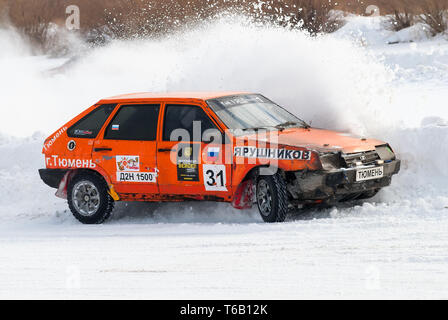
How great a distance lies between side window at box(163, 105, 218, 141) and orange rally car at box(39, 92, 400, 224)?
0.01 m

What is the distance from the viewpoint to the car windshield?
8.57 meters

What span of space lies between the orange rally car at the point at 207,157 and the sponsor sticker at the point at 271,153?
0.4 inches

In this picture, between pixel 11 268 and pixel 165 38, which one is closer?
pixel 11 268

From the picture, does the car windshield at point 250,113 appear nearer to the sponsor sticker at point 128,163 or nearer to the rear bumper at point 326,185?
the rear bumper at point 326,185

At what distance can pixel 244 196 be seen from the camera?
8398 mm

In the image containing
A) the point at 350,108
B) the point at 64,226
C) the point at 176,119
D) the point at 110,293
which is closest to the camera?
the point at 110,293

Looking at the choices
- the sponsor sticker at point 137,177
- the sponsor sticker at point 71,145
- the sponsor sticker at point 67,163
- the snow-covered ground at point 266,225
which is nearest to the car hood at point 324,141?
the snow-covered ground at point 266,225

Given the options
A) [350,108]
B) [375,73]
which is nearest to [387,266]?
[350,108]

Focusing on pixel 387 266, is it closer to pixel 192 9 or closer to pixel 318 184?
pixel 318 184

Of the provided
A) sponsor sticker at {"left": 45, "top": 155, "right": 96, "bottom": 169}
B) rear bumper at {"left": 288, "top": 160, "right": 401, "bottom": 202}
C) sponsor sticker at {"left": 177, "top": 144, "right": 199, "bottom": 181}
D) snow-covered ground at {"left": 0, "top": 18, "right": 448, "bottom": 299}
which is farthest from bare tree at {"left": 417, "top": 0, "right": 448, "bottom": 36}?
sponsor sticker at {"left": 177, "top": 144, "right": 199, "bottom": 181}

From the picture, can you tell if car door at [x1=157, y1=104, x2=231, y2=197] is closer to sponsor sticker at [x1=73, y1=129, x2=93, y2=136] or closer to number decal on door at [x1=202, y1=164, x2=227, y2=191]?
number decal on door at [x1=202, y1=164, x2=227, y2=191]

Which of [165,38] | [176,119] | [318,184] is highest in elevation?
[165,38]

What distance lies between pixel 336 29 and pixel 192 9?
4457 millimetres

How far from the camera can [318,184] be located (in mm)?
7906
